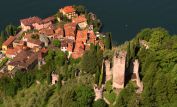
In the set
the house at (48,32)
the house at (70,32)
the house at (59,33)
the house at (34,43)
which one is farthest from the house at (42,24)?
the house at (34,43)

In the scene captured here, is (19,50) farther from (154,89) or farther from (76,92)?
(154,89)

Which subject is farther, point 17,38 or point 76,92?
point 17,38

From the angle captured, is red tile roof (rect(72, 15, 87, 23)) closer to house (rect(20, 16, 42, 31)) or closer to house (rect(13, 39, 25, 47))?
house (rect(20, 16, 42, 31))

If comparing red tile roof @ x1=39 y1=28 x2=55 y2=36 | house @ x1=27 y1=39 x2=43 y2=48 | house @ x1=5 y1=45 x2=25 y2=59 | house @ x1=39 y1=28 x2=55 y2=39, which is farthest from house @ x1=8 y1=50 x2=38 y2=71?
red tile roof @ x1=39 y1=28 x2=55 y2=36

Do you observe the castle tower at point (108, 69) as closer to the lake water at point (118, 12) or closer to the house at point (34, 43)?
the house at point (34, 43)

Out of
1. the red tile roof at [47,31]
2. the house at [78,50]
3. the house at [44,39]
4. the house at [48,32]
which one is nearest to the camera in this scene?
the house at [78,50]

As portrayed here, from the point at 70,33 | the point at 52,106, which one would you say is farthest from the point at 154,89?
the point at 70,33
